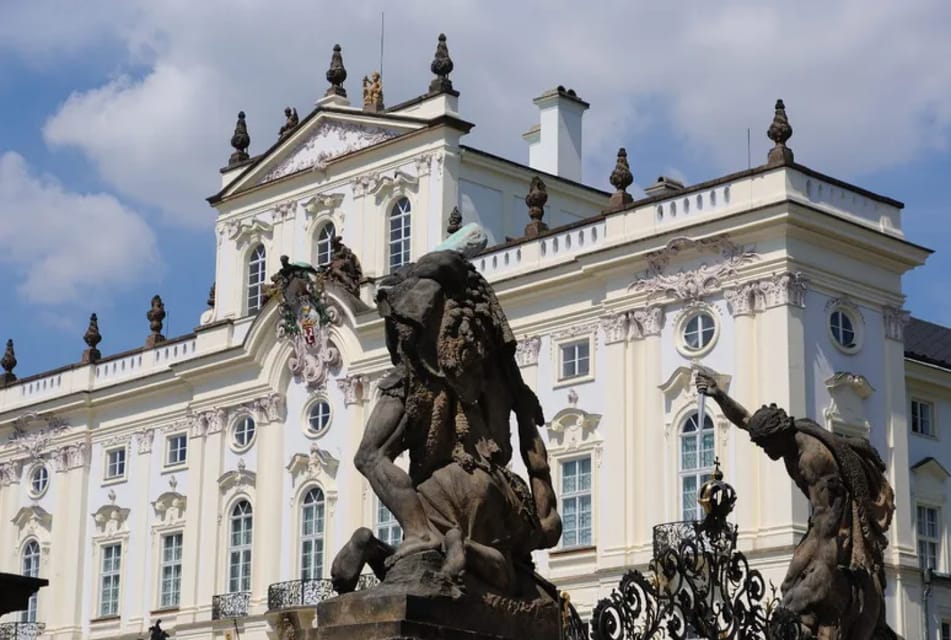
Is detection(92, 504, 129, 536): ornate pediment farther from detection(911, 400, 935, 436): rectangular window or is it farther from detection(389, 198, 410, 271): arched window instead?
detection(911, 400, 935, 436): rectangular window

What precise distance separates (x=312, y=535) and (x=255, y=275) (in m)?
7.12

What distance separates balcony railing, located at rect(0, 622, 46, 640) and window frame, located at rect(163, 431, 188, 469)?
5887 millimetres

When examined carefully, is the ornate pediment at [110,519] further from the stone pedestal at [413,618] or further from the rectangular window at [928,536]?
the stone pedestal at [413,618]

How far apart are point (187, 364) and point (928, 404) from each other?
17.3 meters

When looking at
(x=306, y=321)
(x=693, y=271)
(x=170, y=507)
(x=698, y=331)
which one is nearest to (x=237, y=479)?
(x=170, y=507)

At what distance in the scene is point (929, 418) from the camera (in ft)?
132

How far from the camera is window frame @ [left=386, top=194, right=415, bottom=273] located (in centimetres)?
4219

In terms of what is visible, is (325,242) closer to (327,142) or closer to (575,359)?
(327,142)

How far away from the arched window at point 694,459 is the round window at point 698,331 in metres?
1.30

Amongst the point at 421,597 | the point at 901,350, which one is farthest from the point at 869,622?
the point at 901,350

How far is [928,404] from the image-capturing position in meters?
40.1

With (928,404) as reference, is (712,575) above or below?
below

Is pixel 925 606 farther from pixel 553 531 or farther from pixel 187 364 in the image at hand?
pixel 553 531

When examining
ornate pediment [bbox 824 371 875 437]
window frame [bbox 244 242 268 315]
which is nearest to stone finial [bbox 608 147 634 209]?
ornate pediment [bbox 824 371 875 437]
